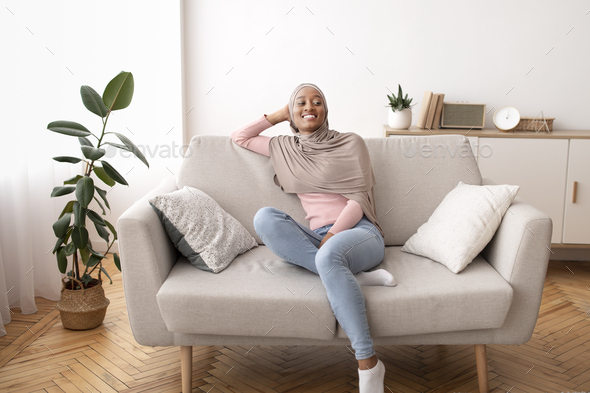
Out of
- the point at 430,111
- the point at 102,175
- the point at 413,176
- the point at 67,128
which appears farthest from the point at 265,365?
the point at 430,111

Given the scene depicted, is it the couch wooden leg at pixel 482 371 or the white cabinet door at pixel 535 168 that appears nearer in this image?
the couch wooden leg at pixel 482 371

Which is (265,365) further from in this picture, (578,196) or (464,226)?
(578,196)

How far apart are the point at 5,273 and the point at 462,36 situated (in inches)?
124

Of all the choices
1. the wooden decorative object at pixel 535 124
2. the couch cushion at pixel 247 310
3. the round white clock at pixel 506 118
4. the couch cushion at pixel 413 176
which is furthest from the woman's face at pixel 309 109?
the wooden decorative object at pixel 535 124

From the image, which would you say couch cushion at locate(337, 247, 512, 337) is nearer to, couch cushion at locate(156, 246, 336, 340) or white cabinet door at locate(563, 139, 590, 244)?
couch cushion at locate(156, 246, 336, 340)

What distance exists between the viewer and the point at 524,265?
5.69 ft

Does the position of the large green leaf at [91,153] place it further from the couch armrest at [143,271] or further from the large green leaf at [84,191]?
the couch armrest at [143,271]

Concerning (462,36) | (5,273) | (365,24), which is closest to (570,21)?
(462,36)

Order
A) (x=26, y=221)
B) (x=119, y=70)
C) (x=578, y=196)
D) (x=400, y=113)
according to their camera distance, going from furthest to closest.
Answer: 1. (x=119, y=70)
2. (x=400, y=113)
3. (x=578, y=196)
4. (x=26, y=221)

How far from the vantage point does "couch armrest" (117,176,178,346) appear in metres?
1.70

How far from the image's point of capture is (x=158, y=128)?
11.5 feet

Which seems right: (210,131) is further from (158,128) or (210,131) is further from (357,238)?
(357,238)

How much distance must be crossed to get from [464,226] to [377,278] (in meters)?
0.40

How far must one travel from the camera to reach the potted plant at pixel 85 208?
85.3 inches
